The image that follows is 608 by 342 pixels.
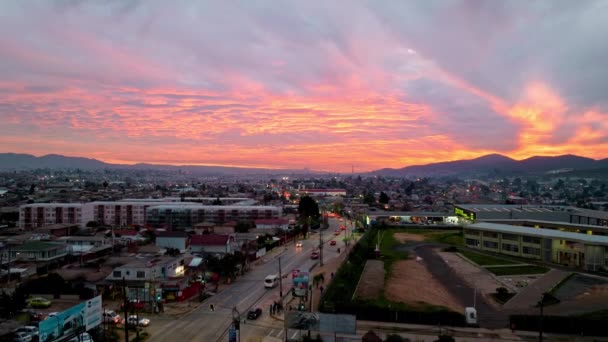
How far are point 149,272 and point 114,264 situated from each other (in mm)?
4022

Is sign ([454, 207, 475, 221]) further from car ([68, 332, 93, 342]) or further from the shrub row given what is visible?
car ([68, 332, 93, 342])

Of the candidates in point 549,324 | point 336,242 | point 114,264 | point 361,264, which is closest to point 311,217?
point 336,242

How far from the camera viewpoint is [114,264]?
2400 cm

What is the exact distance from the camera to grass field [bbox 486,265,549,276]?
83.3 feet

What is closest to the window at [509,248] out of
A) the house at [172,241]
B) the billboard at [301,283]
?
the billboard at [301,283]

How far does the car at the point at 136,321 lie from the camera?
15.3 m

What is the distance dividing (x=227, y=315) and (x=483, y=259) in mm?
19993

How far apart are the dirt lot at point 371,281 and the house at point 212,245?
9.40 m

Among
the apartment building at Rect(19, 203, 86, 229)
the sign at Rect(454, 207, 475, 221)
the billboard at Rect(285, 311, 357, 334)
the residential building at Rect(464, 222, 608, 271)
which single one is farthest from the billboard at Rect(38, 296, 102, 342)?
the sign at Rect(454, 207, 475, 221)

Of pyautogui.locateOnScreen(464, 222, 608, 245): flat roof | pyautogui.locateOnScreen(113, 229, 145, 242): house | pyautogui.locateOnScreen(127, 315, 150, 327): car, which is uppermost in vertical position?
pyautogui.locateOnScreen(464, 222, 608, 245): flat roof

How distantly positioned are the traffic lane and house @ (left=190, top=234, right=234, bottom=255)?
13166mm

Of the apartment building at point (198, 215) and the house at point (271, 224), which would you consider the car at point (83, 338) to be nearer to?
the house at point (271, 224)

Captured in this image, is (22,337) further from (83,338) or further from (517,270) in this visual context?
(517,270)

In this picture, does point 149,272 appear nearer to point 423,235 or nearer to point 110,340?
point 110,340
